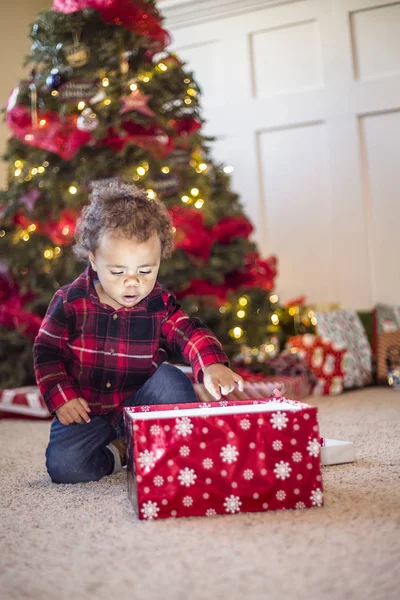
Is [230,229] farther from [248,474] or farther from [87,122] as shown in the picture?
[248,474]

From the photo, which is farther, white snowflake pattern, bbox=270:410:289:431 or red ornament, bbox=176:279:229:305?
red ornament, bbox=176:279:229:305

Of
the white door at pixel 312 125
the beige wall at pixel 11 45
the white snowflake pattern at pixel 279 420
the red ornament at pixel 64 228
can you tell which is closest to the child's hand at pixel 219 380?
the white snowflake pattern at pixel 279 420

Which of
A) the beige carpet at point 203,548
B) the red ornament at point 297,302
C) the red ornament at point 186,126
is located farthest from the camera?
the red ornament at point 297,302

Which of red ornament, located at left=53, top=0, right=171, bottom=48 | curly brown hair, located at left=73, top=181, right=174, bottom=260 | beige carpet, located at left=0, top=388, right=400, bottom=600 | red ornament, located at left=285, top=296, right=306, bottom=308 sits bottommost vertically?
beige carpet, located at left=0, top=388, right=400, bottom=600

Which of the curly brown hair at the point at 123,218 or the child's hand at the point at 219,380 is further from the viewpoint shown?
the curly brown hair at the point at 123,218

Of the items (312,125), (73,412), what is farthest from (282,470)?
(312,125)

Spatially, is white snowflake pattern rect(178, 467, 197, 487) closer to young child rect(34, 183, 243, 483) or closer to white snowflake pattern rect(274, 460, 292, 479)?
white snowflake pattern rect(274, 460, 292, 479)

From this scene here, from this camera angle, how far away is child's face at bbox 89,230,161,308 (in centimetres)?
133

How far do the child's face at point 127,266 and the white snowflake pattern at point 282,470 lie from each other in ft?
1.44

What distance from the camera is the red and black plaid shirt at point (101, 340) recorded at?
4.69 ft

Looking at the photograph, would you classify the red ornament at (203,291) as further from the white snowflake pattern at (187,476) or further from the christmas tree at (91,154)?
the white snowflake pattern at (187,476)

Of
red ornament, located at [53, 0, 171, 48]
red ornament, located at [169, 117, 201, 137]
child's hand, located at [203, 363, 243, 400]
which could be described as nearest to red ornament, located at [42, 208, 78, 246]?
red ornament, located at [169, 117, 201, 137]

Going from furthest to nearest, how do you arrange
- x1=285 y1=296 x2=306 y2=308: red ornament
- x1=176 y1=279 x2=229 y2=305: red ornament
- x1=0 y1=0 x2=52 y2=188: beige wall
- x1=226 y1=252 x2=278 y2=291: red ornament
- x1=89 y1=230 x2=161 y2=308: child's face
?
x1=0 y1=0 x2=52 y2=188: beige wall, x1=285 y1=296 x2=306 y2=308: red ornament, x1=226 y1=252 x2=278 y2=291: red ornament, x1=176 y1=279 x2=229 y2=305: red ornament, x1=89 y1=230 x2=161 y2=308: child's face

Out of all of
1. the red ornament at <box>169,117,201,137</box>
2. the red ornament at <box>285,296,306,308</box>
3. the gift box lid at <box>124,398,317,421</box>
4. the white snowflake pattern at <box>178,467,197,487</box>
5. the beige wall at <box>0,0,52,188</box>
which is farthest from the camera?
the beige wall at <box>0,0,52,188</box>
